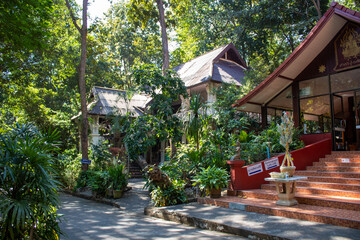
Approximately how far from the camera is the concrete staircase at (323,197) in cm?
563

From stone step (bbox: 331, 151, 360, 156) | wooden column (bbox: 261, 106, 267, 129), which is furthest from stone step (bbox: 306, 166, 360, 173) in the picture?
wooden column (bbox: 261, 106, 267, 129)

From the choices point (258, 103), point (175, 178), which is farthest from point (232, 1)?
point (175, 178)

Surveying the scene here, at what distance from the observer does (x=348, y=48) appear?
9.88 meters

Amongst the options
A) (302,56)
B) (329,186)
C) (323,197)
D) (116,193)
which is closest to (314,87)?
(302,56)

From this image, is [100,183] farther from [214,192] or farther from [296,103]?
[296,103]

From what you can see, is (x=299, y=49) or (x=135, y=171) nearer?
(x=299, y=49)

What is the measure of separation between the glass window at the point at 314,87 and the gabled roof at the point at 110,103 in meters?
11.5

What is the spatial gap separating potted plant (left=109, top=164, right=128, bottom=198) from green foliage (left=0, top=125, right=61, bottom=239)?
697 centimetres

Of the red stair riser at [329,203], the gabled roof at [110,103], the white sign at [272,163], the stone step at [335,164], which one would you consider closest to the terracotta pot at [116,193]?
the white sign at [272,163]

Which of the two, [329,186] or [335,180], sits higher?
[335,180]

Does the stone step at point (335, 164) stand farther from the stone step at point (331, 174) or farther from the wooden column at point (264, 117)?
the wooden column at point (264, 117)

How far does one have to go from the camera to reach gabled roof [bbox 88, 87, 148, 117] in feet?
65.3

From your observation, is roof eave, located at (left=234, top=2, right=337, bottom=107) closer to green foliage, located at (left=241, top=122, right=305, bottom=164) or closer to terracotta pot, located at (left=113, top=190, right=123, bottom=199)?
green foliage, located at (left=241, top=122, right=305, bottom=164)

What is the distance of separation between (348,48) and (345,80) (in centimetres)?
112
